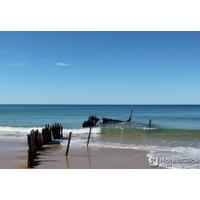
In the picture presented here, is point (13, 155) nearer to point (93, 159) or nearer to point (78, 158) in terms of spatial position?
point (78, 158)

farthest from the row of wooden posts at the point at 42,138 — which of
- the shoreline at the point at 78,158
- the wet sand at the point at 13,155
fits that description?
the wet sand at the point at 13,155

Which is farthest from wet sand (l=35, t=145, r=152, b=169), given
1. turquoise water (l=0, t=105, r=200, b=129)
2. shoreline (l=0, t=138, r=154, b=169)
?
turquoise water (l=0, t=105, r=200, b=129)

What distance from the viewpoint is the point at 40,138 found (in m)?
A: 19.8

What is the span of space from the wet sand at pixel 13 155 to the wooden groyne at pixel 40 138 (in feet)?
1.36

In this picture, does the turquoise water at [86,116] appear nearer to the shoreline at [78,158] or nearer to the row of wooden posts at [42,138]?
the row of wooden posts at [42,138]

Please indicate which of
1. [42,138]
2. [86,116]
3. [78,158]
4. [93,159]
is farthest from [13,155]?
[86,116]

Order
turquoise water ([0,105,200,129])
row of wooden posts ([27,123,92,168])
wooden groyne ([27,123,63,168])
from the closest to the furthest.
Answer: wooden groyne ([27,123,63,168]) < row of wooden posts ([27,123,92,168]) < turquoise water ([0,105,200,129])

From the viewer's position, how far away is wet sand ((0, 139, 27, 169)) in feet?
47.9

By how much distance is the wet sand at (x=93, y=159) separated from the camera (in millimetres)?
14505

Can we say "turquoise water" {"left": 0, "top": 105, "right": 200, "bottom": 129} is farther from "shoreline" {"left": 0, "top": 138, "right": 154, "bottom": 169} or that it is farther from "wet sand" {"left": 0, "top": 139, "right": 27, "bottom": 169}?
"shoreline" {"left": 0, "top": 138, "right": 154, "bottom": 169}

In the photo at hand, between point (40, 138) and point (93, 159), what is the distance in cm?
455

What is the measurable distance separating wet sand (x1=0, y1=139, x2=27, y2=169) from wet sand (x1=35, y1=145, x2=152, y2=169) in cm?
70

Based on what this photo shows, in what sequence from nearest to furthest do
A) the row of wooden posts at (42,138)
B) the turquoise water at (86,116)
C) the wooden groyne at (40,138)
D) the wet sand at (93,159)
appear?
the wet sand at (93,159)
the wooden groyne at (40,138)
the row of wooden posts at (42,138)
the turquoise water at (86,116)
